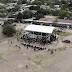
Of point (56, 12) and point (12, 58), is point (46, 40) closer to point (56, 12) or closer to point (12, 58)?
point (12, 58)

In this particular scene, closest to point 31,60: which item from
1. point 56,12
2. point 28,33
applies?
point 28,33

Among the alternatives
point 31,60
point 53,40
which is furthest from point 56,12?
point 31,60

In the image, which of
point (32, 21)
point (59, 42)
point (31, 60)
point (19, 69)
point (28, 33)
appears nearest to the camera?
point (19, 69)

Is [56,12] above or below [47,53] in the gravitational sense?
above

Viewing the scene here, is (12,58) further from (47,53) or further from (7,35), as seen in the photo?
(7,35)

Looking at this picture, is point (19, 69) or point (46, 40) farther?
point (46, 40)

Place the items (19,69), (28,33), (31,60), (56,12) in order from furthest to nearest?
1. (56,12)
2. (28,33)
3. (31,60)
4. (19,69)
